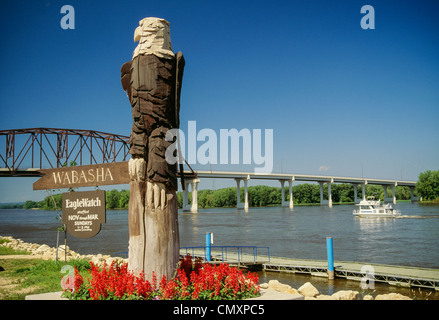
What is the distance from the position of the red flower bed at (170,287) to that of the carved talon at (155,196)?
1.16m

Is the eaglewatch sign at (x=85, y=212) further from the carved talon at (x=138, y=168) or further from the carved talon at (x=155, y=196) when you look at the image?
the carved talon at (x=155, y=196)

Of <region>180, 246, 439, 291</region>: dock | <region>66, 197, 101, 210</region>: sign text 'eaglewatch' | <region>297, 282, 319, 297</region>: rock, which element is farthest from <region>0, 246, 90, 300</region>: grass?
<region>297, 282, 319, 297</region>: rock

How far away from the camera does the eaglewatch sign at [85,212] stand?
8180 millimetres

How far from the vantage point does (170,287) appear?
231 inches

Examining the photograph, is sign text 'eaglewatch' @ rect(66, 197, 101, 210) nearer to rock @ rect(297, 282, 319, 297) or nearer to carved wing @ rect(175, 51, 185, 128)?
carved wing @ rect(175, 51, 185, 128)

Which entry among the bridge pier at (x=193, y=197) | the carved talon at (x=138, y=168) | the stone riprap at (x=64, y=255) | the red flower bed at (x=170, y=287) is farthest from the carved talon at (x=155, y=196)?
the bridge pier at (x=193, y=197)

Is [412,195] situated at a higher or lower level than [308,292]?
lower

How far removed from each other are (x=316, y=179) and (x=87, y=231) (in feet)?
295

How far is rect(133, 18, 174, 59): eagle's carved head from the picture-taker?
6656 mm

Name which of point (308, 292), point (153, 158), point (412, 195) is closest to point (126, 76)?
point (153, 158)

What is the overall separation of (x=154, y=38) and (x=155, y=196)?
2.81 m

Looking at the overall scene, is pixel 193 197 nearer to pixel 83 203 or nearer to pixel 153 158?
pixel 83 203

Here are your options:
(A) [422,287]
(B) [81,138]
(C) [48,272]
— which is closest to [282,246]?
(A) [422,287]

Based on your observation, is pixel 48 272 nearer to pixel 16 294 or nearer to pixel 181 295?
pixel 16 294
